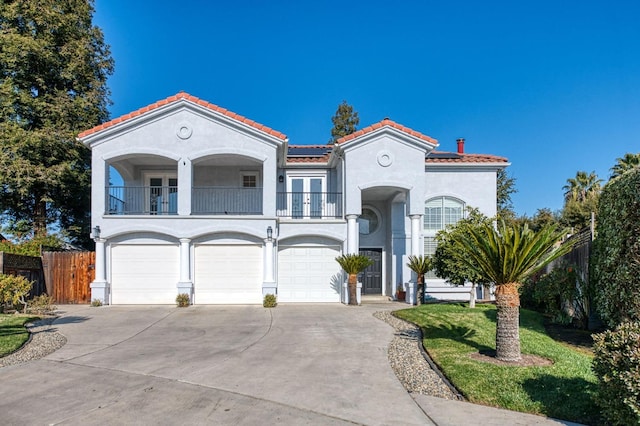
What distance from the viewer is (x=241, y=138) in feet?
57.0

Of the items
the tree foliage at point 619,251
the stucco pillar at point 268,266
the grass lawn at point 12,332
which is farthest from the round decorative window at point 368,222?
the grass lawn at point 12,332

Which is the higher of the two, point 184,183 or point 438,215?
point 184,183

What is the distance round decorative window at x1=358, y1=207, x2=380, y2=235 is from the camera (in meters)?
20.5

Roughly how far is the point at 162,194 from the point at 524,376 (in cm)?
1654

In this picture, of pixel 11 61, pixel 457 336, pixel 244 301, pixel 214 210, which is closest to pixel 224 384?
pixel 457 336

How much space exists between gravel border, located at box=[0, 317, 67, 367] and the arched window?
14303 millimetres

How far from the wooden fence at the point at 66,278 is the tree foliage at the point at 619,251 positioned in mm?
16667

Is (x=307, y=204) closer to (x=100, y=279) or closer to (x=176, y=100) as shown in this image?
(x=176, y=100)

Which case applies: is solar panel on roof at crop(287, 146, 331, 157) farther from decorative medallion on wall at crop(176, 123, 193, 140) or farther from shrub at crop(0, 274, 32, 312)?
shrub at crop(0, 274, 32, 312)

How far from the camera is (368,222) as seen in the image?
20641 mm

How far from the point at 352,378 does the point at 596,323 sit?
277 inches

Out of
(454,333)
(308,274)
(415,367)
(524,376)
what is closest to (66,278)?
(308,274)

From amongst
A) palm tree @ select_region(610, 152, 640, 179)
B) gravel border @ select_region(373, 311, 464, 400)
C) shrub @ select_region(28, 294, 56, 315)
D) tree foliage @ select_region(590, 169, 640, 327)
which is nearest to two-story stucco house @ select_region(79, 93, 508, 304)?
shrub @ select_region(28, 294, 56, 315)

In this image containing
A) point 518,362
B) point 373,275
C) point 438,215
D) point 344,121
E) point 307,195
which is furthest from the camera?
point 344,121
